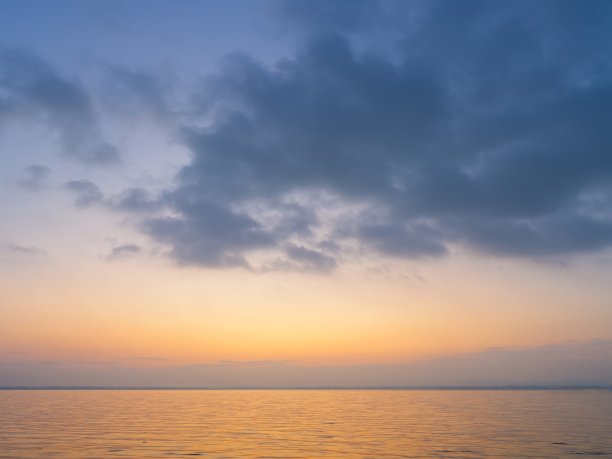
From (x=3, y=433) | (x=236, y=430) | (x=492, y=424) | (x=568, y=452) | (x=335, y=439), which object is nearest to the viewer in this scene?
(x=568, y=452)

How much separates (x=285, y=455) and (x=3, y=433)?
31.2 metres

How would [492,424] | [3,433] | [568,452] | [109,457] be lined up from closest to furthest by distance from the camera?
[109,457] → [568,452] → [3,433] → [492,424]

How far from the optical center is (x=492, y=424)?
64.3 meters

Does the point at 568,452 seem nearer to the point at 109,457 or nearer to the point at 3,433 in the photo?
the point at 109,457

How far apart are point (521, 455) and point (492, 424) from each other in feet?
90.1

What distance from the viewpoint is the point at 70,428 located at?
59.0 meters

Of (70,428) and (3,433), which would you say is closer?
(3,433)

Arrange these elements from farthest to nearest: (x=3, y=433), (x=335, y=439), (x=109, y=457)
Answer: (x=3, y=433) < (x=335, y=439) < (x=109, y=457)

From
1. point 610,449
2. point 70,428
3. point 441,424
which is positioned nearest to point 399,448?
point 610,449

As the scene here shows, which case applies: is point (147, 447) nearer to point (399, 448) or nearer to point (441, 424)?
point (399, 448)

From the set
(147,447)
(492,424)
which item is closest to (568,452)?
(492,424)

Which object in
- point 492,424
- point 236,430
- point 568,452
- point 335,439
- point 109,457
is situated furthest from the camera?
point 492,424

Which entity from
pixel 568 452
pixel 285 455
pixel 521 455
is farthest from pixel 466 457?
pixel 285 455

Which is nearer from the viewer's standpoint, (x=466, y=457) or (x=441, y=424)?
(x=466, y=457)
